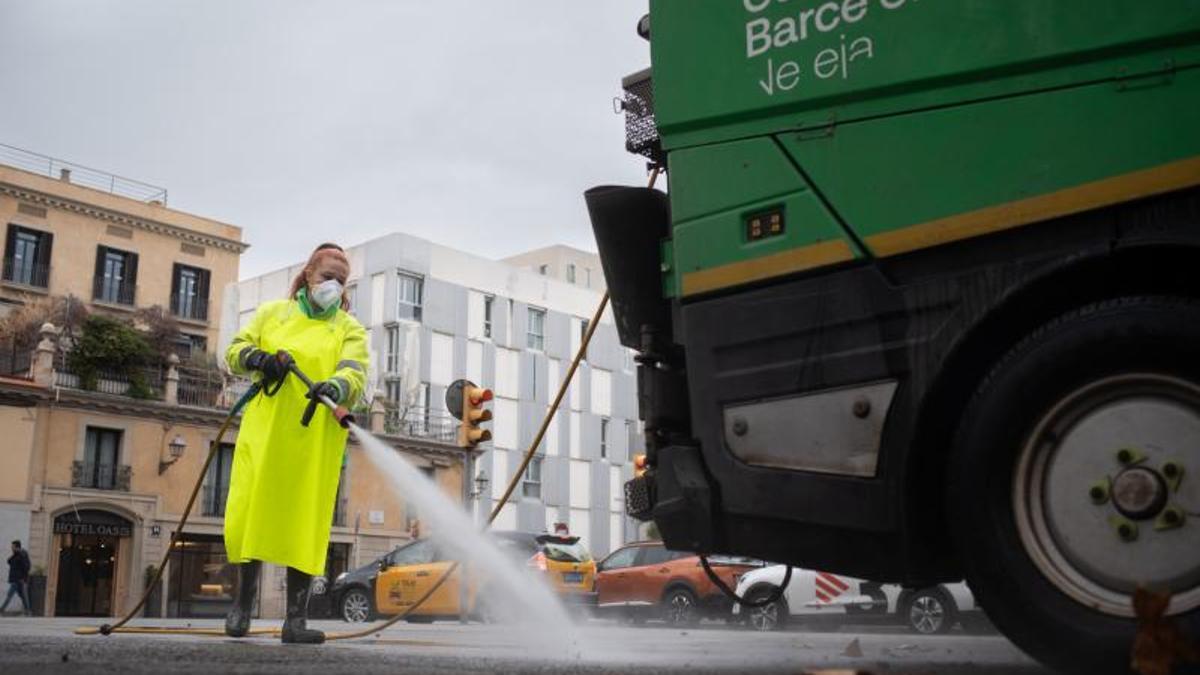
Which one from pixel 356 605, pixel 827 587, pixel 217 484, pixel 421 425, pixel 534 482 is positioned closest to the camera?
pixel 827 587

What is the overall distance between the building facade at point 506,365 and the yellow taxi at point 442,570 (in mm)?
24053

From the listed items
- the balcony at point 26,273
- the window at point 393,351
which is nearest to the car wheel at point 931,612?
the balcony at point 26,273

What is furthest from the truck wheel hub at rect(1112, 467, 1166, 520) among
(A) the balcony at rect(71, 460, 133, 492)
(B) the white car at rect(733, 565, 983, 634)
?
(A) the balcony at rect(71, 460, 133, 492)

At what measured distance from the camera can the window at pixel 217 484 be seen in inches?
1479

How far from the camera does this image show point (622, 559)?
21.7m

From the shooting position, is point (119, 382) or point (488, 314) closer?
point (119, 382)

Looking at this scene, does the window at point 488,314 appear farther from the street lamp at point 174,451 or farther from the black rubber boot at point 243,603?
the black rubber boot at point 243,603

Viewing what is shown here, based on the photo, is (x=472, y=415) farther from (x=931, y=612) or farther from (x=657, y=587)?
(x=657, y=587)

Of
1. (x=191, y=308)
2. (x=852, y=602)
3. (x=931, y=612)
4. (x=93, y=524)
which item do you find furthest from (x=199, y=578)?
(x=931, y=612)

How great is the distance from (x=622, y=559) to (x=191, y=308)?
2918 cm

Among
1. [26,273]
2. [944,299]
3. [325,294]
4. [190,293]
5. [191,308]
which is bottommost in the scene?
[944,299]

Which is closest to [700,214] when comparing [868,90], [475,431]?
[868,90]

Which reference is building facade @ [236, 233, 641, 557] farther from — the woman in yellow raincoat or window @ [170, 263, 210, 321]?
the woman in yellow raincoat

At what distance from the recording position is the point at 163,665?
3609 millimetres
